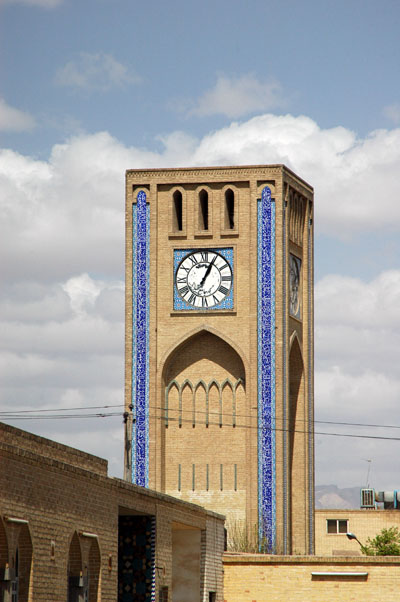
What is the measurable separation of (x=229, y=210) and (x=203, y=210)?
826mm

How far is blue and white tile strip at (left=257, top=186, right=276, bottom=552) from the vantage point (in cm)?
4166

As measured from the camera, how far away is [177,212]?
4372 centimetres

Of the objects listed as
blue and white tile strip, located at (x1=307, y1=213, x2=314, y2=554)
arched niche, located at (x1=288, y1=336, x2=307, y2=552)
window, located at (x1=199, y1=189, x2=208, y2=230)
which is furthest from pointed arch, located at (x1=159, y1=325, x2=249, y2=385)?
blue and white tile strip, located at (x1=307, y1=213, x2=314, y2=554)

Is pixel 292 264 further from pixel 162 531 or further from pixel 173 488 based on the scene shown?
pixel 162 531

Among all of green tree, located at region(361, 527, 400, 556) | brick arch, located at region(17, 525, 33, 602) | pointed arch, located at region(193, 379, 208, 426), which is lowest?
brick arch, located at region(17, 525, 33, 602)

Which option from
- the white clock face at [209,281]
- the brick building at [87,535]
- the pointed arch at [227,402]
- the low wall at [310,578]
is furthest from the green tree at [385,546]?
the brick building at [87,535]

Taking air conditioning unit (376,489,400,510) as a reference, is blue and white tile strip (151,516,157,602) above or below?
below

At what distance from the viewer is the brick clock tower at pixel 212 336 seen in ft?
138

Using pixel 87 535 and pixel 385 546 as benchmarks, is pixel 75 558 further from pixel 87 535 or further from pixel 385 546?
pixel 385 546

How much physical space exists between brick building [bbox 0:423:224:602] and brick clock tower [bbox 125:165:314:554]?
39.7ft

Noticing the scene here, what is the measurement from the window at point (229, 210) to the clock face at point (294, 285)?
2313 millimetres

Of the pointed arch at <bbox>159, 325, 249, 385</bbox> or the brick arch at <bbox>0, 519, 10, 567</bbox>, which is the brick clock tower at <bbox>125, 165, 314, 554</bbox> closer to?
the pointed arch at <bbox>159, 325, 249, 385</bbox>

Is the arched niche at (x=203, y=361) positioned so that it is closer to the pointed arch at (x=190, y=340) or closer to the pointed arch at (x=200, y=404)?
the pointed arch at (x=190, y=340)

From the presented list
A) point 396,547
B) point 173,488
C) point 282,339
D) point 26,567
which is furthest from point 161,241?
point 26,567
